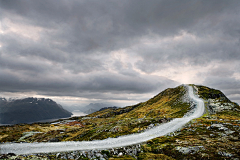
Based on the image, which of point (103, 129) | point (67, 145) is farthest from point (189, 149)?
point (103, 129)

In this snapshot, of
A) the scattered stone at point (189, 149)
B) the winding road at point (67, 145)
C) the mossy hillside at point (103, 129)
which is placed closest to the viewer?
the scattered stone at point (189, 149)

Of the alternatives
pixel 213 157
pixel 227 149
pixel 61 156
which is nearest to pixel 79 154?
pixel 61 156

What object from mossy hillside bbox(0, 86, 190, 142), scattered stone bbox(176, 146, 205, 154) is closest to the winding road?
mossy hillside bbox(0, 86, 190, 142)

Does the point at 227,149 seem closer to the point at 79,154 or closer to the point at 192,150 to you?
the point at 192,150

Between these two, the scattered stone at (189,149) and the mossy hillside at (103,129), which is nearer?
the scattered stone at (189,149)

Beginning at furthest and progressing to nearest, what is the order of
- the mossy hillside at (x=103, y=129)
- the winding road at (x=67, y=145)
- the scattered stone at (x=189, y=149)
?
the mossy hillside at (x=103, y=129) → the winding road at (x=67, y=145) → the scattered stone at (x=189, y=149)

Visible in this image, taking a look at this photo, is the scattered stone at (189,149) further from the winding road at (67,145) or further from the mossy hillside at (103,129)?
the mossy hillside at (103,129)

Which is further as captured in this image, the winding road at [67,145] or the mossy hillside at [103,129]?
the mossy hillside at [103,129]

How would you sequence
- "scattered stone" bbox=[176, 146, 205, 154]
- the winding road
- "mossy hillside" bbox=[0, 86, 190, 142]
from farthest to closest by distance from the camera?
"mossy hillside" bbox=[0, 86, 190, 142], the winding road, "scattered stone" bbox=[176, 146, 205, 154]

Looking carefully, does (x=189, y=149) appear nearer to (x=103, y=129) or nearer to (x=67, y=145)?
(x=67, y=145)

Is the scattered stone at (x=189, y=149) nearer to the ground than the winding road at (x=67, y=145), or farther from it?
farther from it

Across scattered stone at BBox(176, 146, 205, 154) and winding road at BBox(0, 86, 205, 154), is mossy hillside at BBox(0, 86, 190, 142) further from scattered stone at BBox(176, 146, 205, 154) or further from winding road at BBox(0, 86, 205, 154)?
scattered stone at BBox(176, 146, 205, 154)

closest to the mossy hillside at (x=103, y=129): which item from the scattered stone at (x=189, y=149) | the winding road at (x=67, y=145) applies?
the winding road at (x=67, y=145)

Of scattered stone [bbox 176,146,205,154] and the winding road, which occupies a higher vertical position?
scattered stone [bbox 176,146,205,154]
